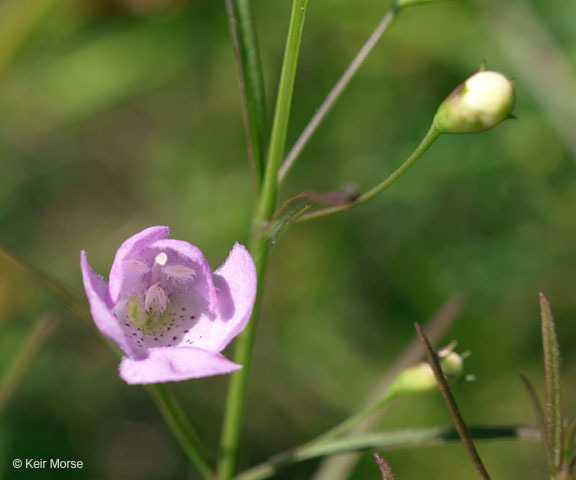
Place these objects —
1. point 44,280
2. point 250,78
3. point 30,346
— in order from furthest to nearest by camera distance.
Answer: point 30,346 < point 250,78 < point 44,280

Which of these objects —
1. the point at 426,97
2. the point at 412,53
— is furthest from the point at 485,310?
the point at 412,53

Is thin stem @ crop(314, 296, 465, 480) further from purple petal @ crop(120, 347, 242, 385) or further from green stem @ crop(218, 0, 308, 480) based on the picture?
purple petal @ crop(120, 347, 242, 385)

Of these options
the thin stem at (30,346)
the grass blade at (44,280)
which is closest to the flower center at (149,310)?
the grass blade at (44,280)

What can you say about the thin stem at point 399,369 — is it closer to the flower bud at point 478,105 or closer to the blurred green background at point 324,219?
the flower bud at point 478,105

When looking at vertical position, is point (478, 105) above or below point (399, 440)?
above

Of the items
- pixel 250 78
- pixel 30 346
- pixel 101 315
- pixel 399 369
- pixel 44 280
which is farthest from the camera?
pixel 399 369

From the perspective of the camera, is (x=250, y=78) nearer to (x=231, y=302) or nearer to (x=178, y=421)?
(x=231, y=302)

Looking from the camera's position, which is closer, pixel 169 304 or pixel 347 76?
pixel 347 76

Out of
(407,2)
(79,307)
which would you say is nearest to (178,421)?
(79,307)
